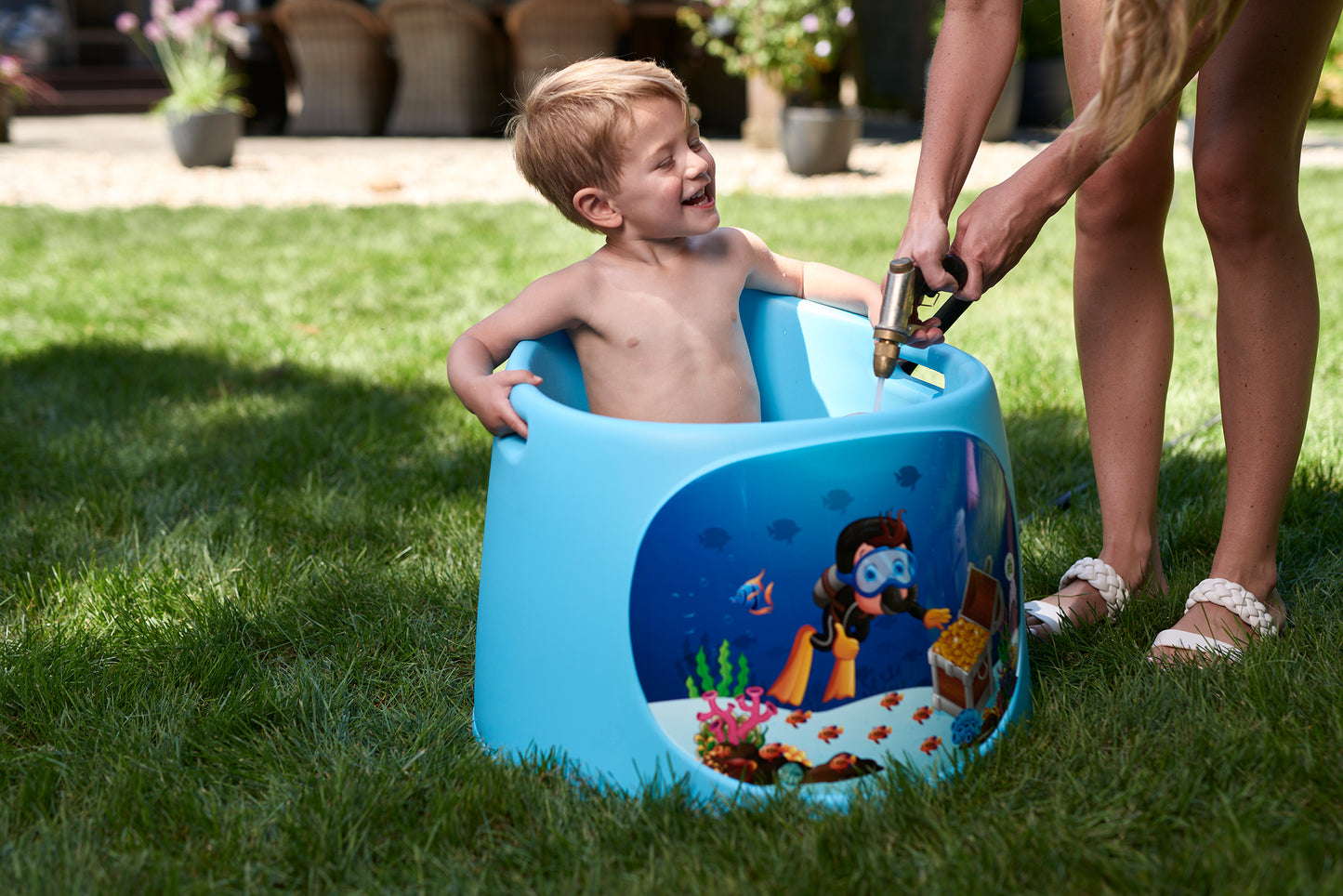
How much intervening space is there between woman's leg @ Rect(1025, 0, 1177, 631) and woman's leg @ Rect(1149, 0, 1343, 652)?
0.09 meters

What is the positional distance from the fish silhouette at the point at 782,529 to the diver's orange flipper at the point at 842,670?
94 millimetres

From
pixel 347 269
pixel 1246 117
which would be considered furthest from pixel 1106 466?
pixel 347 269

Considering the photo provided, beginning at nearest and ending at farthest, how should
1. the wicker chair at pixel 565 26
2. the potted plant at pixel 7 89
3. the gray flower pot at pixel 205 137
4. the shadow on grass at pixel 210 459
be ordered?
the shadow on grass at pixel 210 459, the gray flower pot at pixel 205 137, the potted plant at pixel 7 89, the wicker chair at pixel 565 26

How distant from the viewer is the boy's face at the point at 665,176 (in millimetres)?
1420

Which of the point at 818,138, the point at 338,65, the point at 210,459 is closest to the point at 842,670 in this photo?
the point at 210,459

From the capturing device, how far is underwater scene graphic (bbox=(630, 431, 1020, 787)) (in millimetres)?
1038

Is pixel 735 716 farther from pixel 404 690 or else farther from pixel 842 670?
pixel 404 690

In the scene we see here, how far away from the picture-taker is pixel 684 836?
3.50 ft

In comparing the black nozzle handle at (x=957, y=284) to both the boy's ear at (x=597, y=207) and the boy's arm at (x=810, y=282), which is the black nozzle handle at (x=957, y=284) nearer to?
the boy's arm at (x=810, y=282)

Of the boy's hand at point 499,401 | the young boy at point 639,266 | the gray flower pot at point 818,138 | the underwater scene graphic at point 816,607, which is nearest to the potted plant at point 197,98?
the gray flower pot at point 818,138

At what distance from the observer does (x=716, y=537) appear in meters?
1.04

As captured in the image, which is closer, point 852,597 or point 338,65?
point 852,597

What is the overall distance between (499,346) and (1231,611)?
3.09 ft

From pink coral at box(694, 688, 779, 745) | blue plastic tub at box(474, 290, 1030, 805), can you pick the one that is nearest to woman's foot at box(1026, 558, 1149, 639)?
blue plastic tub at box(474, 290, 1030, 805)
